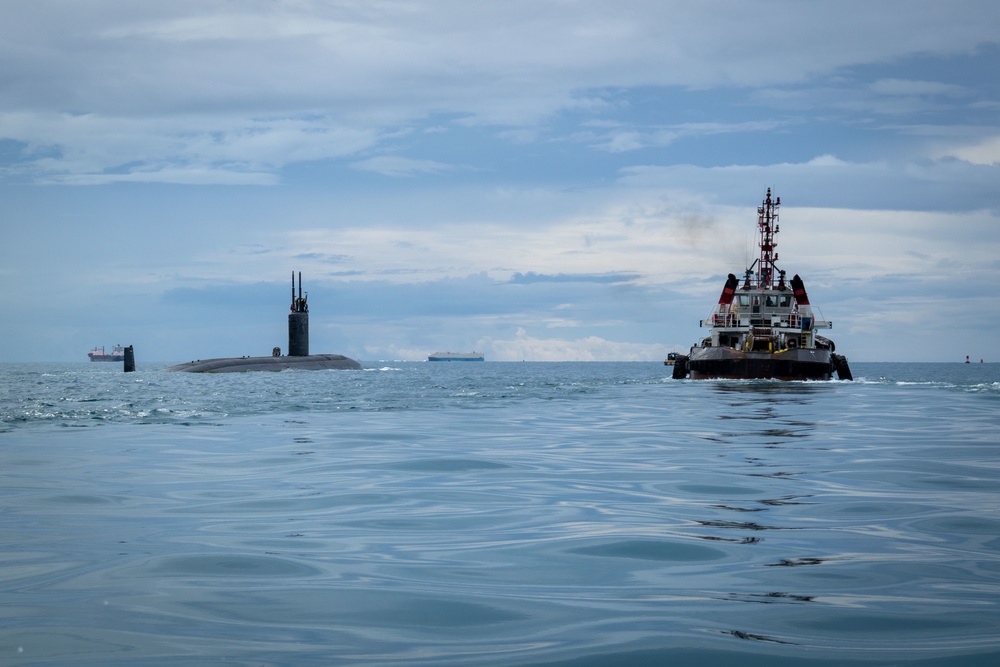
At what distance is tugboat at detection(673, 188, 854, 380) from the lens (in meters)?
60.5

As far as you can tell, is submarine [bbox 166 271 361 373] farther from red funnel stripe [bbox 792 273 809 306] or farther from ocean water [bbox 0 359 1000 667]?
ocean water [bbox 0 359 1000 667]

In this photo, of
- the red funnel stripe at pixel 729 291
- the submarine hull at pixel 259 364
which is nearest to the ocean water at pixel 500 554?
the red funnel stripe at pixel 729 291

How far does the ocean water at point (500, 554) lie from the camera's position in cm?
555

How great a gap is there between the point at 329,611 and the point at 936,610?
4.01 m

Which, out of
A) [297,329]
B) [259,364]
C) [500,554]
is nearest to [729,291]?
[259,364]

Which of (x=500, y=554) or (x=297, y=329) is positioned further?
(x=297, y=329)

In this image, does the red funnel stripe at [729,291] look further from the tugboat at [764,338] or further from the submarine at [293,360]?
the submarine at [293,360]

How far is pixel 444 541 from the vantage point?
28.9ft

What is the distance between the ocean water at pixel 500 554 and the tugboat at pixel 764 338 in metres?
42.3

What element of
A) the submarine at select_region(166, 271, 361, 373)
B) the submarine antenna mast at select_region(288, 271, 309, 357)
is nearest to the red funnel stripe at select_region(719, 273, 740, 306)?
the submarine at select_region(166, 271, 361, 373)

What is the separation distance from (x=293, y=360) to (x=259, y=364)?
24.7 ft

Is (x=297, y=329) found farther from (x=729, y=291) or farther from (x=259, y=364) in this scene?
(x=729, y=291)

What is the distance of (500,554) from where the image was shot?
26.9 ft

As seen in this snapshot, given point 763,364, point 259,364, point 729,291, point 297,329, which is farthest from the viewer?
point 297,329
